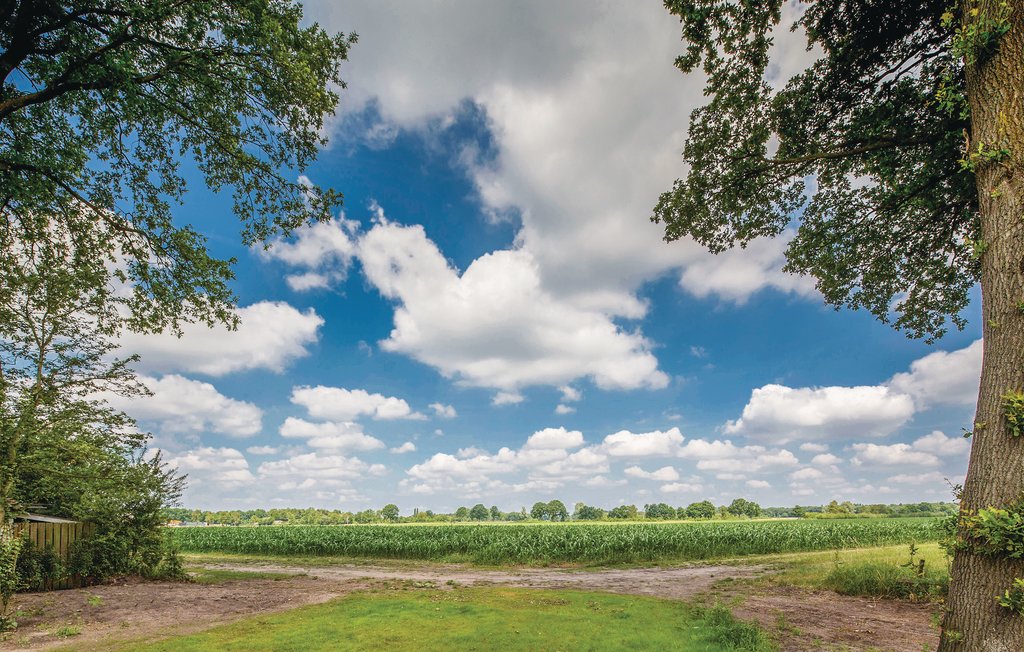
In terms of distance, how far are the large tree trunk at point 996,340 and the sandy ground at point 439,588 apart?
384 cm

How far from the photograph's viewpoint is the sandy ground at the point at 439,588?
8.64m

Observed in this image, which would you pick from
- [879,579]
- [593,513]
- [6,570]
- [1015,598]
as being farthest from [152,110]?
[593,513]

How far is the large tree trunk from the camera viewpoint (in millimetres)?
4633

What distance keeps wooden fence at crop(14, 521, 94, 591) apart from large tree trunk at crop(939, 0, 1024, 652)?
21409mm

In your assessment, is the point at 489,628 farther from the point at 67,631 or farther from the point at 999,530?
the point at 67,631

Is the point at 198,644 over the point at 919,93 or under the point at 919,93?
under

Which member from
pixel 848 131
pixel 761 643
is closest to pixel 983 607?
pixel 761 643

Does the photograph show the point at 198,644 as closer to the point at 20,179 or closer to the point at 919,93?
the point at 20,179

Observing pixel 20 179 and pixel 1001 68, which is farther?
pixel 20 179

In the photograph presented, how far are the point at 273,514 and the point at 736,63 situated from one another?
399 ft

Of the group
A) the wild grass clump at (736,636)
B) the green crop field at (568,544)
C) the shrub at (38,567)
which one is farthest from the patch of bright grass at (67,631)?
the green crop field at (568,544)

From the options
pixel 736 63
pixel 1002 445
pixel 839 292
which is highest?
pixel 736 63

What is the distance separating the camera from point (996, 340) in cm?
507

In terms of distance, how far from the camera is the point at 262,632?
8.67 metres
